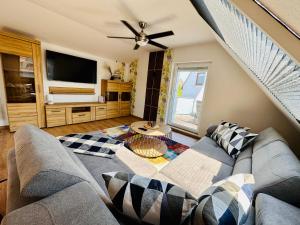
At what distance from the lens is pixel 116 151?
5.29ft

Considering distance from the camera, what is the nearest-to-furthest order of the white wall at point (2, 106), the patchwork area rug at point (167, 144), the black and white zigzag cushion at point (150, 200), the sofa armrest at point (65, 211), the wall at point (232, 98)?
the sofa armrest at point (65, 211)
the black and white zigzag cushion at point (150, 200)
the patchwork area rug at point (167, 144)
the wall at point (232, 98)
the white wall at point (2, 106)

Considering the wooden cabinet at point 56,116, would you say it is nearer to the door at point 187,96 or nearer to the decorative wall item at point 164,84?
the decorative wall item at point 164,84

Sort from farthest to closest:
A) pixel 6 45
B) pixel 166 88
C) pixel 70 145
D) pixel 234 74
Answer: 1. pixel 166 88
2. pixel 234 74
3. pixel 6 45
4. pixel 70 145

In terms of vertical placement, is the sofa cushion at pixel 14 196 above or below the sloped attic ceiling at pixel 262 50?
below

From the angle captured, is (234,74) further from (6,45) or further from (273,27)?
(6,45)

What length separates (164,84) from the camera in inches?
154

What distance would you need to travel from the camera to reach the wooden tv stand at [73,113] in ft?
10.4

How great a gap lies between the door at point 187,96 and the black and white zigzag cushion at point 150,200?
9.94 ft

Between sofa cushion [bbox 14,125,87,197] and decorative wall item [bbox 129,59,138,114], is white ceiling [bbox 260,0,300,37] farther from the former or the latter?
decorative wall item [bbox 129,59,138,114]

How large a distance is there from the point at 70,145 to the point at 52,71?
8.44ft

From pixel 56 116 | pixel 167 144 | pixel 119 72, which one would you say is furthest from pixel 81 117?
pixel 167 144

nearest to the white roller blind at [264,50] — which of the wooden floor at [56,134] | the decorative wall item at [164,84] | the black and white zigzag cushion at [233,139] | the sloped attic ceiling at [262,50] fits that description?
the sloped attic ceiling at [262,50]

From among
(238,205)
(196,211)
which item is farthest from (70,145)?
(238,205)

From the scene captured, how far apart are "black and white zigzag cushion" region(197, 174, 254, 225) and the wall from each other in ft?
7.76
